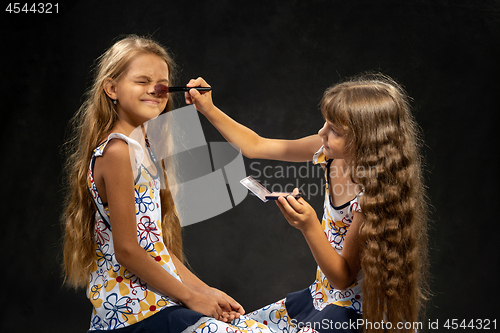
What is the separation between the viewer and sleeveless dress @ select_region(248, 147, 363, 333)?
1.25 meters

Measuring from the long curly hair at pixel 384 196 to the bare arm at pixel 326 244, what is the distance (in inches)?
1.5

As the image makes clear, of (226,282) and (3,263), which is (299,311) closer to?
(226,282)

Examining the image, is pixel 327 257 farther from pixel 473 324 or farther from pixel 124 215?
pixel 473 324

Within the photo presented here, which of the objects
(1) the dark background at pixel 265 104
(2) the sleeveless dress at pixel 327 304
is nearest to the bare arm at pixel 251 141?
(2) the sleeveless dress at pixel 327 304

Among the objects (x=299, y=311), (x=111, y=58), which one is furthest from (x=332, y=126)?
(x=111, y=58)

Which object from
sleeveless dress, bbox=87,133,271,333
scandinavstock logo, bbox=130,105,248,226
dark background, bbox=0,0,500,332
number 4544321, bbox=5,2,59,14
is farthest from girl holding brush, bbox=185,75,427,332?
number 4544321, bbox=5,2,59,14

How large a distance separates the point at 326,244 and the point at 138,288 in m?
0.51

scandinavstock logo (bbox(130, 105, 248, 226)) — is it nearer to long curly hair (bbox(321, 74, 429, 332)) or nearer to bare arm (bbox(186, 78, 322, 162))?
bare arm (bbox(186, 78, 322, 162))

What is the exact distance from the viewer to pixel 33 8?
2.29m

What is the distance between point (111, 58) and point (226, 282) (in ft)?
4.99

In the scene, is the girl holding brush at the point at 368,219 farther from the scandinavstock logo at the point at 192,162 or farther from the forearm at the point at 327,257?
the scandinavstock logo at the point at 192,162

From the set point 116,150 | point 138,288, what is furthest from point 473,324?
point 116,150

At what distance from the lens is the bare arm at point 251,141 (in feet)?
5.30

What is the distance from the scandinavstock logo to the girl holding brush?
1.62 ft
